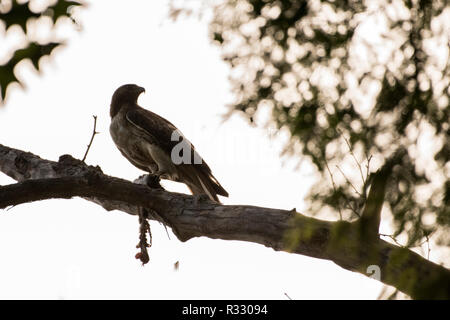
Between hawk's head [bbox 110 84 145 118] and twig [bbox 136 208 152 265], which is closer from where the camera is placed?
twig [bbox 136 208 152 265]

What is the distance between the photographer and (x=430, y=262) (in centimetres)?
273

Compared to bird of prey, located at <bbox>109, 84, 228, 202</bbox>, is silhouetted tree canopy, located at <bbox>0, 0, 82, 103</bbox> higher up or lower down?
lower down

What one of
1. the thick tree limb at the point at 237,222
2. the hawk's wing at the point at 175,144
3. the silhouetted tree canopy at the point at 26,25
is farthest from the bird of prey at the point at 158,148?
the silhouetted tree canopy at the point at 26,25

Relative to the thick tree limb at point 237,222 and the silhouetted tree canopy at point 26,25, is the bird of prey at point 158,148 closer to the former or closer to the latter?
the thick tree limb at point 237,222

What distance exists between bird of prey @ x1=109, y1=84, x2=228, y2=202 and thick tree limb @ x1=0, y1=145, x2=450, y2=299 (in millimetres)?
1577

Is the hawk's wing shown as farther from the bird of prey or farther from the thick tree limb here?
the thick tree limb

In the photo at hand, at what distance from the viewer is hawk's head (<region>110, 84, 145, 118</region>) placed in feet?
26.9

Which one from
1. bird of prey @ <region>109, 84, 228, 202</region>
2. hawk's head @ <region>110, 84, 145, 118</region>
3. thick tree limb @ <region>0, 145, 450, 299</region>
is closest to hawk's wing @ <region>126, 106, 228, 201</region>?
bird of prey @ <region>109, 84, 228, 202</region>

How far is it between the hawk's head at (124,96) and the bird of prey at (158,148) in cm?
3

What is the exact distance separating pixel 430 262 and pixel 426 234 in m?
0.19

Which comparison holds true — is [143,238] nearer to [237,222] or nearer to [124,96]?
[237,222]

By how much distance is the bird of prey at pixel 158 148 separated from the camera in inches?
267

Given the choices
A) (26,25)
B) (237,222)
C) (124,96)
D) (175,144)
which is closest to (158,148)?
(175,144)

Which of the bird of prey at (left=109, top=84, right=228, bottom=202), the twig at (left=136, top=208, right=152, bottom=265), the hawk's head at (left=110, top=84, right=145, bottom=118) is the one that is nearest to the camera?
the twig at (left=136, top=208, right=152, bottom=265)
